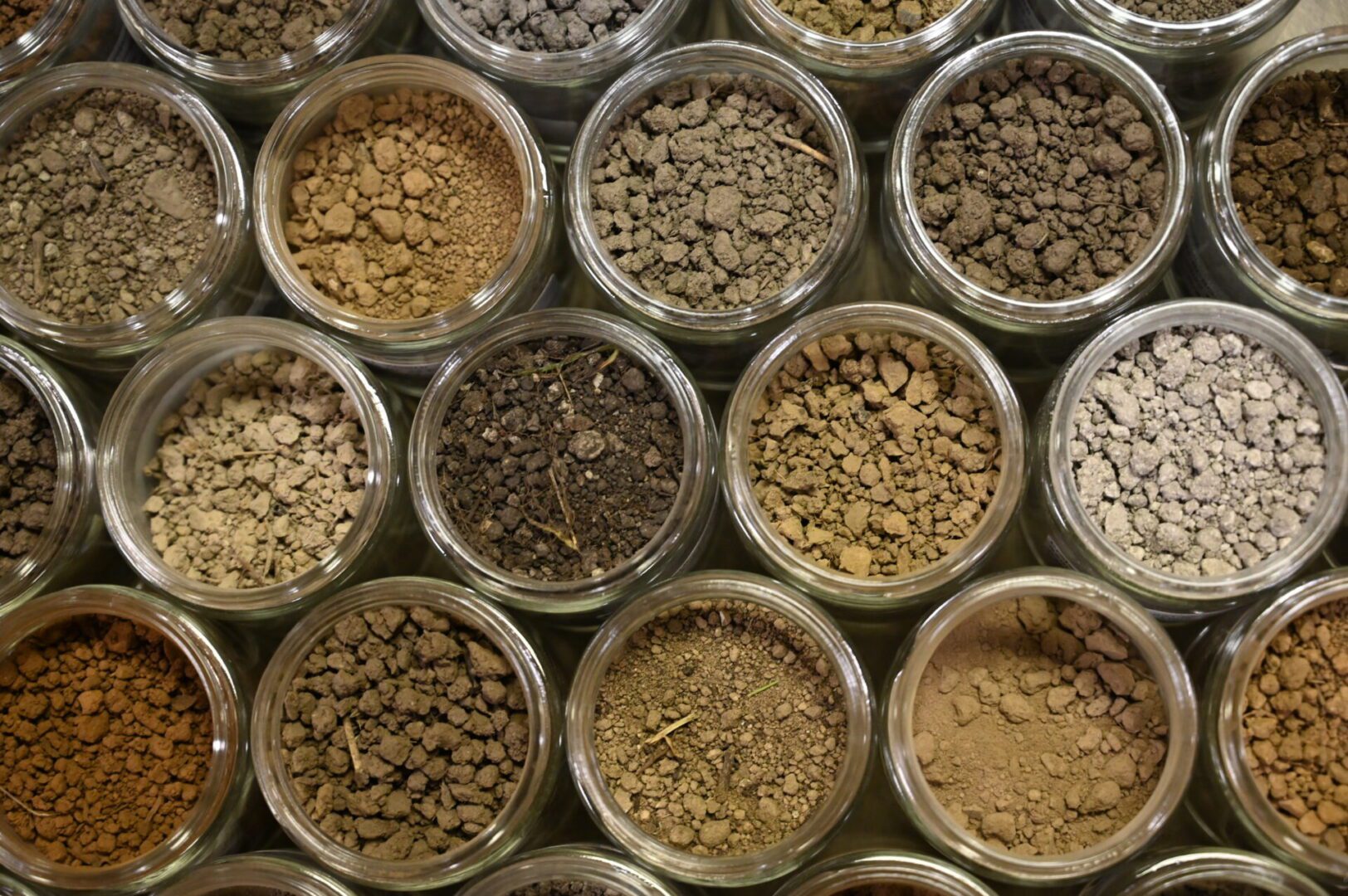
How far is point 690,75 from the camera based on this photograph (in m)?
1.45

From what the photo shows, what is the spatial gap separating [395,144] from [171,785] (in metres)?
0.91

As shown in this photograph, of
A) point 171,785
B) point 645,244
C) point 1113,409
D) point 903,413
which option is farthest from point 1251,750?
point 171,785

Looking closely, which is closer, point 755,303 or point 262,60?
point 755,303

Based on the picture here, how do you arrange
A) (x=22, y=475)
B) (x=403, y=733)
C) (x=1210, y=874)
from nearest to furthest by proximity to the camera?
(x=1210, y=874) → (x=403, y=733) → (x=22, y=475)

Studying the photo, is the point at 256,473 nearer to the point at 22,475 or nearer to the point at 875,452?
the point at 22,475

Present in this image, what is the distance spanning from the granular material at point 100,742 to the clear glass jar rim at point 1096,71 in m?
1.11

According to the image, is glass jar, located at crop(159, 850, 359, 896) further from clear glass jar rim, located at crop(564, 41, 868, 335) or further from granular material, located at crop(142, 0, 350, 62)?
granular material, located at crop(142, 0, 350, 62)

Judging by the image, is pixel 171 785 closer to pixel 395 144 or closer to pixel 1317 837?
pixel 395 144

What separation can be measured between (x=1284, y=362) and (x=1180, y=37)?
431 millimetres

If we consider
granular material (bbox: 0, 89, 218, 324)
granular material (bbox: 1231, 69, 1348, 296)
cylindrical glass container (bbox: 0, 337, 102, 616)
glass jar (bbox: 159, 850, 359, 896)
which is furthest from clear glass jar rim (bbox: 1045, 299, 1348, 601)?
cylindrical glass container (bbox: 0, 337, 102, 616)

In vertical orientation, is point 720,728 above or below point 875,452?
below

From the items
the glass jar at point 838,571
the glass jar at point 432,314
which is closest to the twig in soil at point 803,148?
the glass jar at point 838,571

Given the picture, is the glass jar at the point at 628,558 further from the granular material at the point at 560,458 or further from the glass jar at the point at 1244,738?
the glass jar at the point at 1244,738

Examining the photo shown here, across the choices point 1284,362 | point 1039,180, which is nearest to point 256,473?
point 1039,180
